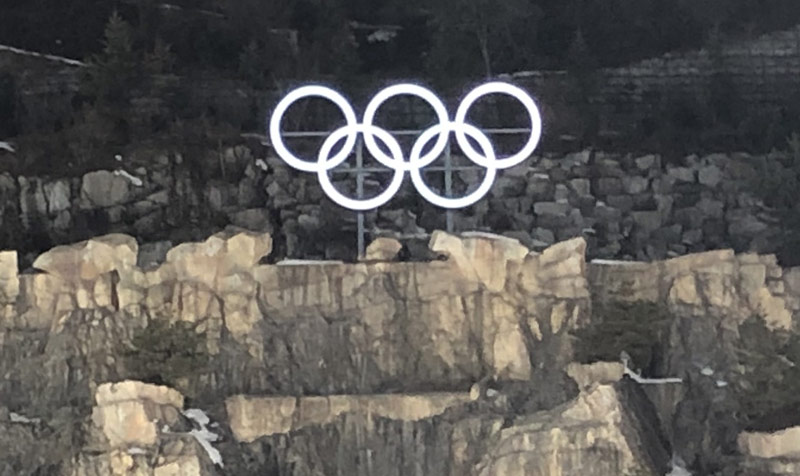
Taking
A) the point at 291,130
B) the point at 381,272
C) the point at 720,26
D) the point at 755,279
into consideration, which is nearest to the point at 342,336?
the point at 381,272

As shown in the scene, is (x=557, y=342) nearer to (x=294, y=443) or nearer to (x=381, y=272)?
(x=381, y=272)

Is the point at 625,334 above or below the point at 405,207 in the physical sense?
below

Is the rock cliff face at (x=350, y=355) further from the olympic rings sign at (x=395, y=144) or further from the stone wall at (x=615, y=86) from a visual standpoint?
the stone wall at (x=615, y=86)

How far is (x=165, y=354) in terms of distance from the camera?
37.4 feet

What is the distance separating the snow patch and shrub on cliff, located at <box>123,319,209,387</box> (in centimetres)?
29

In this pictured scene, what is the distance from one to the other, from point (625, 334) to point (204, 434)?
12.3ft

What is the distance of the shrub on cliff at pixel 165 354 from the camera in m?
11.4

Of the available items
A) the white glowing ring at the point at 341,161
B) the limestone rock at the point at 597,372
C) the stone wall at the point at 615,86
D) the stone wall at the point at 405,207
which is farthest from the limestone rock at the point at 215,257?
the stone wall at the point at 615,86

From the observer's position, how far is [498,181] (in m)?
15.8

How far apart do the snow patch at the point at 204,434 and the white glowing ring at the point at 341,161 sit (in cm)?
256

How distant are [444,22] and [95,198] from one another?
5465 millimetres

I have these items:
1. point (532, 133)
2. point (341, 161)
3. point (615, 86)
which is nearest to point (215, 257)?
point (341, 161)

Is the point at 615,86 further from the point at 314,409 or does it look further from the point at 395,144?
the point at 314,409

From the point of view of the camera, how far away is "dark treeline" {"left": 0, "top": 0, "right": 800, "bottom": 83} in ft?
57.1
